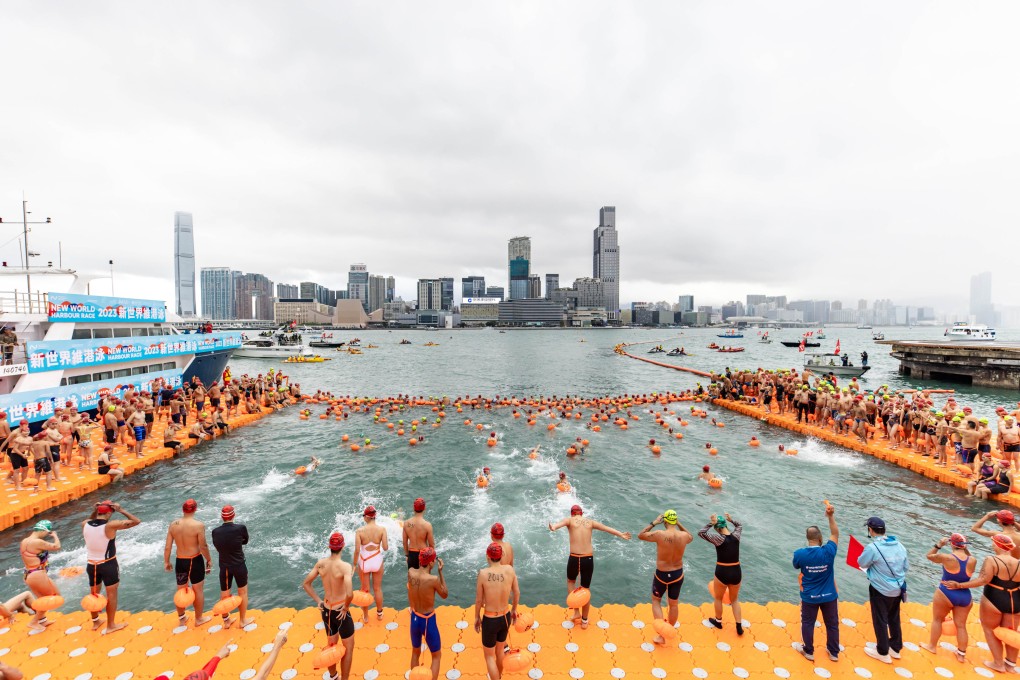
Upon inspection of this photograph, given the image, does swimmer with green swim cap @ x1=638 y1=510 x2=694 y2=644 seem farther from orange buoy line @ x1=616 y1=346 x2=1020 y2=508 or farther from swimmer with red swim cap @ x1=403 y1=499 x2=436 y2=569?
orange buoy line @ x1=616 y1=346 x2=1020 y2=508

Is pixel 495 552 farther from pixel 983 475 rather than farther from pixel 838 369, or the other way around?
pixel 838 369

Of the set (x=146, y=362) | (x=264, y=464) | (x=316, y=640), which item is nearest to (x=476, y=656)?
(x=316, y=640)

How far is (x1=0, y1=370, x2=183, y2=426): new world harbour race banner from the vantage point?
18.7 meters

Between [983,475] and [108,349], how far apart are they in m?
39.0

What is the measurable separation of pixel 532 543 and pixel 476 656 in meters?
5.82

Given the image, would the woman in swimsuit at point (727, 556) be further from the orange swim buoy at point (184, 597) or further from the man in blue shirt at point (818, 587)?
the orange swim buoy at point (184, 597)

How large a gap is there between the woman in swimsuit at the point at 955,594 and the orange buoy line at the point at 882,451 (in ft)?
38.0

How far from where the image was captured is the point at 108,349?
80.3ft

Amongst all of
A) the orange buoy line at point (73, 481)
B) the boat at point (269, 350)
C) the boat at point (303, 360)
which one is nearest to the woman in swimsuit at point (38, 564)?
the orange buoy line at point (73, 481)

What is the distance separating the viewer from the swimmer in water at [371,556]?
27.4 feet

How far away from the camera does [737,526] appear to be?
745 cm

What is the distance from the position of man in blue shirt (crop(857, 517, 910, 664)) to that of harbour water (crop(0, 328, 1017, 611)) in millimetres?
3437

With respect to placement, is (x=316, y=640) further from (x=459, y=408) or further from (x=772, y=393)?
(x=772, y=393)

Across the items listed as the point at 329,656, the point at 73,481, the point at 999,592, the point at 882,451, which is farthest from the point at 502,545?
the point at 882,451
